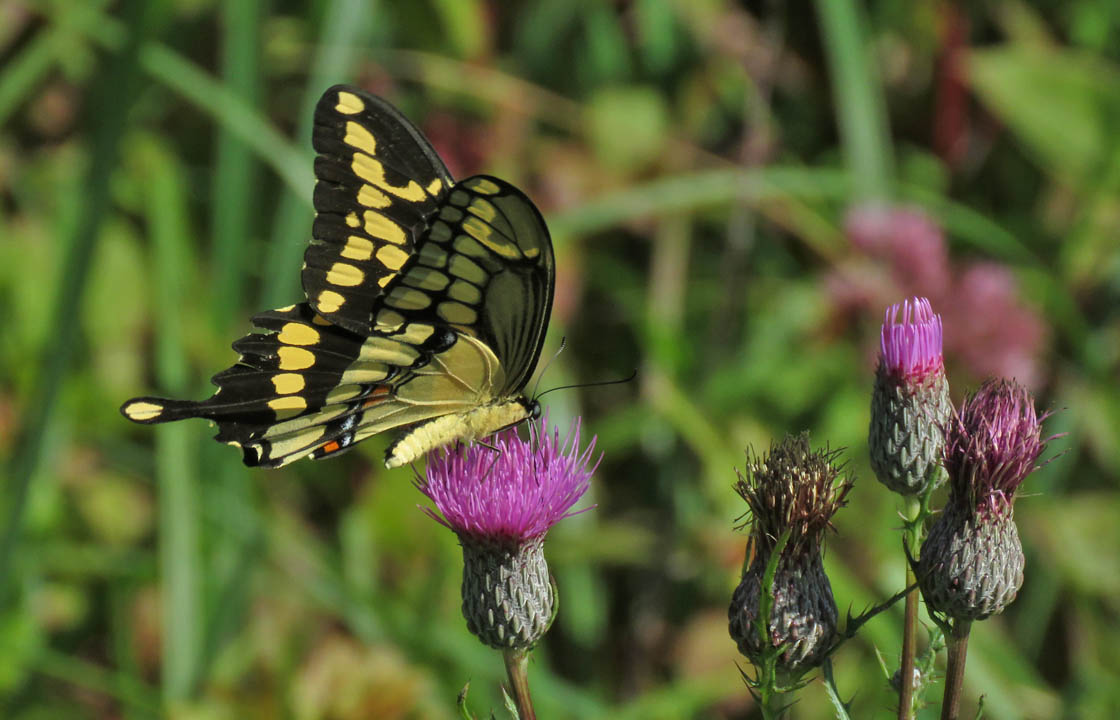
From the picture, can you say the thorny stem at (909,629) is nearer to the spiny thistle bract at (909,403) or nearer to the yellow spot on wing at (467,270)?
the spiny thistle bract at (909,403)

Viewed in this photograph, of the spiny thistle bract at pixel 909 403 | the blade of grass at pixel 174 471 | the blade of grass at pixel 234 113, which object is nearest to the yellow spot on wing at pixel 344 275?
the spiny thistle bract at pixel 909 403

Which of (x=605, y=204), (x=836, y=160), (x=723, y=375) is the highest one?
(x=836, y=160)

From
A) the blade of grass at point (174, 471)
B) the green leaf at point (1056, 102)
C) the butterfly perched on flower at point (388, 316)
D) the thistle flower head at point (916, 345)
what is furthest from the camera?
the green leaf at point (1056, 102)

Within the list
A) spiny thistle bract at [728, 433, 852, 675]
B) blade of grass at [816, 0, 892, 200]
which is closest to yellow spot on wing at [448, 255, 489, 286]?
spiny thistle bract at [728, 433, 852, 675]

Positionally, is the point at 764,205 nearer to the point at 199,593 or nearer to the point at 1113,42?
the point at 1113,42

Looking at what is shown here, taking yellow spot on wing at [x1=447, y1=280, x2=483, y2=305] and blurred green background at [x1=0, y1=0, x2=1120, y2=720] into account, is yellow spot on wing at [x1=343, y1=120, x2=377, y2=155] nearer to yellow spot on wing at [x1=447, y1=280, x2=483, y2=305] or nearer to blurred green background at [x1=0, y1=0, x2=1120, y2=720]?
yellow spot on wing at [x1=447, y1=280, x2=483, y2=305]

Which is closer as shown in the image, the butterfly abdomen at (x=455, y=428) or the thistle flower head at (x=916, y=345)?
the thistle flower head at (x=916, y=345)

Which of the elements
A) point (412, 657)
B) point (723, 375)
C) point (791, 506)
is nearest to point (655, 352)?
point (723, 375)
